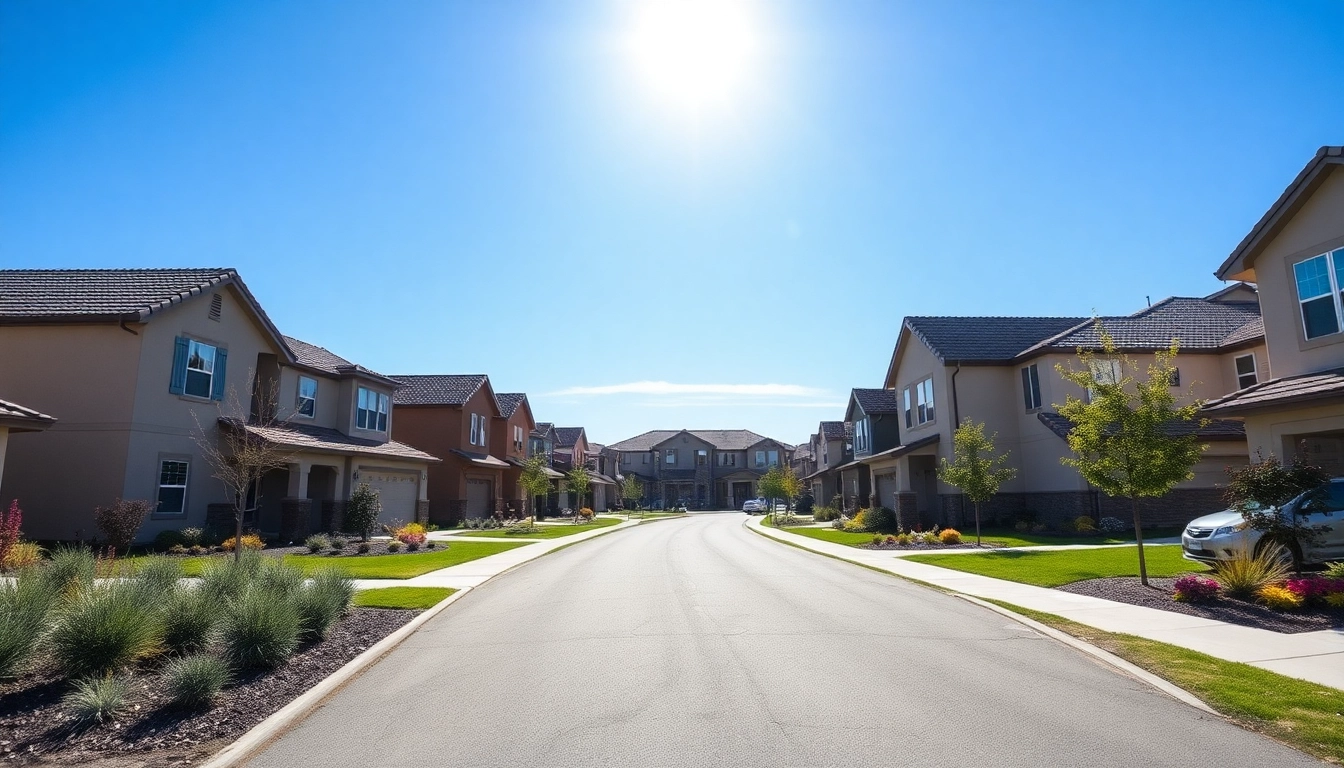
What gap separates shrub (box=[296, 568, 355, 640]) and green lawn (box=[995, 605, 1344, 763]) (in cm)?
929

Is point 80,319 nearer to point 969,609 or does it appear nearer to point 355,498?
point 355,498

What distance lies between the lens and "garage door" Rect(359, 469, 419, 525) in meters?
30.8

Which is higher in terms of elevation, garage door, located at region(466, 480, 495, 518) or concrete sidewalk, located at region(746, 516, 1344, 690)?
garage door, located at region(466, 480, 495, 518)

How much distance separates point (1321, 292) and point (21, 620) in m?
20.1

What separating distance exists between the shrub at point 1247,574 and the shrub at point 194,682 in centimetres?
1327

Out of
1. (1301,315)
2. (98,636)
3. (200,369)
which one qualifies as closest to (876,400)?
(1301,315)

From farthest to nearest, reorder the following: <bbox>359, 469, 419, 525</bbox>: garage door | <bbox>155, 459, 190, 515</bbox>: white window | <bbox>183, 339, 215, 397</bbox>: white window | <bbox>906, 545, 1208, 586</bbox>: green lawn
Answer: <bbox>359, 469, 419, 525</bbox>: garage door < <bbox>183, 339, 215, 397</bbox>: white window < <bbox>155, 459, 190, 515</bbox>: white window < <bbox>906, 545, 1208, 586</bbox>: green lawn

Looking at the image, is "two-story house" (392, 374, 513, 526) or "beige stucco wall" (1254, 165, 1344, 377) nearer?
"beige stucco wall" (1254, 165, 1344, 377)

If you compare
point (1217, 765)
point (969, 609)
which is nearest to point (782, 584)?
point (969, 609)

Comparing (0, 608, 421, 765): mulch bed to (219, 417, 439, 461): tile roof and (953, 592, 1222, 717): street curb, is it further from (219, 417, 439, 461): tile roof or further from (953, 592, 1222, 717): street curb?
(219, 417, 439, 461): tile roof

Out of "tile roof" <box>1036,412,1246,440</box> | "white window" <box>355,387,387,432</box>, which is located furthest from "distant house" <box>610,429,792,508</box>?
"tile roof" <box>1036,412,1246,440</box>

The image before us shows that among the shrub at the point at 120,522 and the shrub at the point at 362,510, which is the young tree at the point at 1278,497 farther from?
the shrub at the point at 120,522

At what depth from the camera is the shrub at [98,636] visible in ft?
22.7

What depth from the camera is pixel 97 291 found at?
71.9 ft
